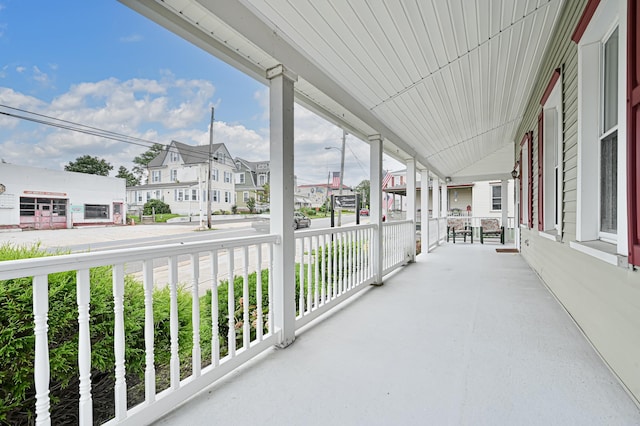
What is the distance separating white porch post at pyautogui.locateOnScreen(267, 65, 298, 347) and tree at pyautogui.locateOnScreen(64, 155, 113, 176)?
4.10ft

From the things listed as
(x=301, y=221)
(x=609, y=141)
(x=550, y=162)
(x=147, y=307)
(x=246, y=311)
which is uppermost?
(x=550, y=162)

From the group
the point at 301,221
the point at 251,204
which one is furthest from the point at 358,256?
the point at 251,204

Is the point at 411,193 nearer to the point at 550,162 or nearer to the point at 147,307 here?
the point at 550,162

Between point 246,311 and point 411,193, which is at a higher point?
point 411,193

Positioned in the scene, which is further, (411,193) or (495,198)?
(495,198)

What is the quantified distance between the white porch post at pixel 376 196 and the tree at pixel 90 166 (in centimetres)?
352

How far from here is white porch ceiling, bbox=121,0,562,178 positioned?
1938mm

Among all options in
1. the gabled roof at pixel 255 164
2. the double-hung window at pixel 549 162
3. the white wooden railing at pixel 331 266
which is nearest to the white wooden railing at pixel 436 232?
the double-hung window at pixel 549 162

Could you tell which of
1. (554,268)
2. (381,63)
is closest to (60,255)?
(381,63)

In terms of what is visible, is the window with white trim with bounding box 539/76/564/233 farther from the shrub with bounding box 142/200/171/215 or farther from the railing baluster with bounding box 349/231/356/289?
the shrub with bounding box 142/200/171/215

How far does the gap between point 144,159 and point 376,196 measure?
3387 mm

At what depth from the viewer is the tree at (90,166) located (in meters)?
1.20

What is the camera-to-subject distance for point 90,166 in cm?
125

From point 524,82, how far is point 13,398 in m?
5.96
